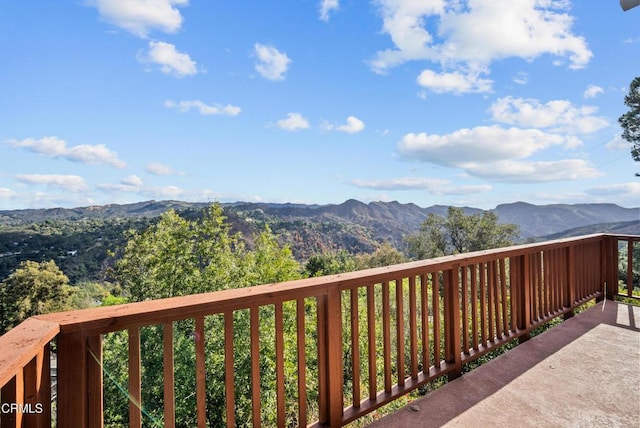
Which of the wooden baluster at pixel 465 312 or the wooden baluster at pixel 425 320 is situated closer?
the wooden baluster at pixel 425 320

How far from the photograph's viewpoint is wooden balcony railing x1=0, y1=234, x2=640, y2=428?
0.96 m

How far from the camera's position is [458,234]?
23922mm

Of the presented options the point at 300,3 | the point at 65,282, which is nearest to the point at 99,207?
the point at 65,282

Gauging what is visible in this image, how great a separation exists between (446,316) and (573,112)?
10.5 metres

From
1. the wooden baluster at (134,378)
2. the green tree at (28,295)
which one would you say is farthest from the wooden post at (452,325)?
the green tree at (28,295)

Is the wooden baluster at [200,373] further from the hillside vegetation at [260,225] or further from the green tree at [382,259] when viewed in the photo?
the green tree at [382,259]

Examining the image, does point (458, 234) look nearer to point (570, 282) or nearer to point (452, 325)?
point (570, 282)

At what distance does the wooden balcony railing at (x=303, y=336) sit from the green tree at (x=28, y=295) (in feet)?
84.6

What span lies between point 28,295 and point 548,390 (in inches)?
1116

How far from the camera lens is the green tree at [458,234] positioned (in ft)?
74.8

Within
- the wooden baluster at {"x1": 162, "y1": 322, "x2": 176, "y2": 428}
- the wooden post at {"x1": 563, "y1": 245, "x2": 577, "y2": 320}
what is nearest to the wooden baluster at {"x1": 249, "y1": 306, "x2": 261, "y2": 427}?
the wooden baluster at {"x1": 162, "y1": 322, "x2": 176, "y2": 428}

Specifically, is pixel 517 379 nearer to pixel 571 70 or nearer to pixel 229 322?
pixel 229 322

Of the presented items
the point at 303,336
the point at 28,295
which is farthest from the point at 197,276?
the point at 28,295

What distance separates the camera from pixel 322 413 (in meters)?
1.70
